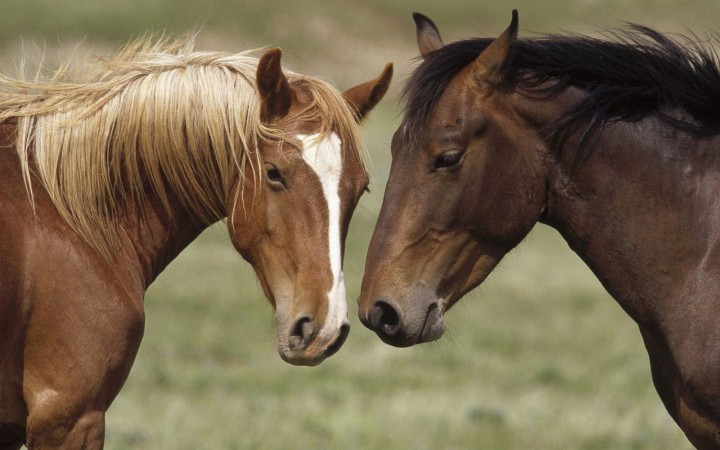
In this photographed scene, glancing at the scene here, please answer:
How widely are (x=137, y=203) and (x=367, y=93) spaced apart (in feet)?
3.77

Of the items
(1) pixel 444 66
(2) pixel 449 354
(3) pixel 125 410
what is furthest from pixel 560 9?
(1) pixel 444 66

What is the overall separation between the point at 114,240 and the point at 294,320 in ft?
2.78

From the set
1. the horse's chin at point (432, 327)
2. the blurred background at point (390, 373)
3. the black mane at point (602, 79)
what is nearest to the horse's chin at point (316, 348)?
the horse's chin at point (432, 327)

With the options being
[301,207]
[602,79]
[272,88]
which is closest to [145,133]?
[272,88]

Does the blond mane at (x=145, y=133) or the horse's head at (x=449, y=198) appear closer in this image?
the horse's head at (x=449, y=198)

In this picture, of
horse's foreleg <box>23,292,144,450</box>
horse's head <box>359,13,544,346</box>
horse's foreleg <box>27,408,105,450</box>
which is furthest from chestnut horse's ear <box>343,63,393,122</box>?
horse's foreleg <box>27,408,105,450</box>

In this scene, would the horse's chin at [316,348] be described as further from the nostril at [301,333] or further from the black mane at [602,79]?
the black mane at [602,79]

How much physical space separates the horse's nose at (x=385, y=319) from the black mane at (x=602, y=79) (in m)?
0.73

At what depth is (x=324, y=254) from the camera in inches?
165

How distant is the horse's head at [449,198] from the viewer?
4180 millimetres

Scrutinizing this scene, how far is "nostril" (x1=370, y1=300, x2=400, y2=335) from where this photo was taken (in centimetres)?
414

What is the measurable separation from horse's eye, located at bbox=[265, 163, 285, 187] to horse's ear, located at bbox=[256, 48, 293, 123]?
0.76 ft

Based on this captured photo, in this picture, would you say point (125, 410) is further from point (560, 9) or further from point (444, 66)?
point (560, 9)

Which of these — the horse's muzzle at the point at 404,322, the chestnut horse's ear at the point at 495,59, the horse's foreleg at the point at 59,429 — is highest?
the chestnut horse's ear at the point at 495,59
